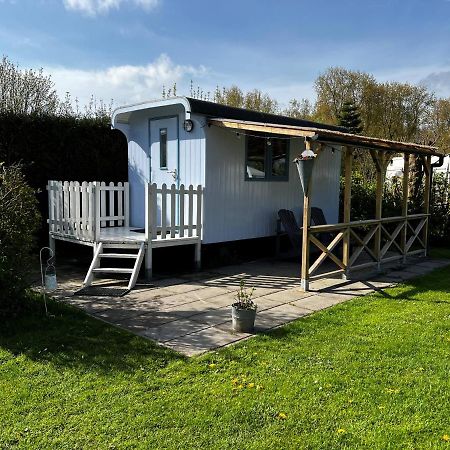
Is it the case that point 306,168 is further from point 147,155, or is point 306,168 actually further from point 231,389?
point 147,155

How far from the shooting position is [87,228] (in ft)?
24.2

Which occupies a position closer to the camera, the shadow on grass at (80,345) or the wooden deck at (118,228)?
the shadow on grass at (80,345)

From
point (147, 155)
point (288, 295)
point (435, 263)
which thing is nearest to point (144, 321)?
point (288, 295)

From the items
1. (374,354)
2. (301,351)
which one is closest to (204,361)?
(301,351)

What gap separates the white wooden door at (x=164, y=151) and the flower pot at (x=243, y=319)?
424 centimetres

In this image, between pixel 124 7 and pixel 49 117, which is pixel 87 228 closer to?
pixel 49 117

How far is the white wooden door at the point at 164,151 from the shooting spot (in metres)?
8.39

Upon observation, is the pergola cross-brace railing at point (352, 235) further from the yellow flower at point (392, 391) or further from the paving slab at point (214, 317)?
the yellow flower at point (392, 391)

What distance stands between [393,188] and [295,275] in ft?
22.4

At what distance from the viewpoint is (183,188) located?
7.29 metres

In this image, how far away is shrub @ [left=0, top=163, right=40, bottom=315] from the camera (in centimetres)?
481

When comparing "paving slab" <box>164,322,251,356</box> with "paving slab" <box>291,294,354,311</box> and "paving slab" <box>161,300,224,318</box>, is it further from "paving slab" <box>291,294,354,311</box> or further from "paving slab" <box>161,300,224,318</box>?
"paving slab" <box>291,294,354,311</box>

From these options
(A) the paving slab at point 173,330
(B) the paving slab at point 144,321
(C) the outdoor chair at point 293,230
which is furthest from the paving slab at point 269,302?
(C) the outdoor chair at point 293,230

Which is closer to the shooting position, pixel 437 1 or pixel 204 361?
pixel 204 361
